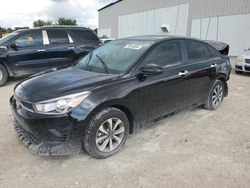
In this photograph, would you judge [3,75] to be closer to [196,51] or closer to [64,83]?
[64,83]

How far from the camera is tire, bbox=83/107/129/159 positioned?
8.75ft

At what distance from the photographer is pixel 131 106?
117 inches

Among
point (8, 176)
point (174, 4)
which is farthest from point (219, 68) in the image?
point (174, 4)

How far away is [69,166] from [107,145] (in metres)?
0.54

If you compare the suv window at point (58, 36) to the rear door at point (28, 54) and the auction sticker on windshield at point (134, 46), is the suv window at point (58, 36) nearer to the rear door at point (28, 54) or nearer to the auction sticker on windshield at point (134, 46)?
the rear door at point (28, 54)

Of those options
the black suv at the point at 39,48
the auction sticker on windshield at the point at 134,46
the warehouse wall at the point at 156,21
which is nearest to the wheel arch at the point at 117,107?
the auction sticker on windshield at the point at 134,46

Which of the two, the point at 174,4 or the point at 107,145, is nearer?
the point at 107,145

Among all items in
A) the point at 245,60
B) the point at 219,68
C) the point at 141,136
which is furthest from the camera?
the point at 245,60

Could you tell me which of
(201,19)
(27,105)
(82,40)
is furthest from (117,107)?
(201,19)

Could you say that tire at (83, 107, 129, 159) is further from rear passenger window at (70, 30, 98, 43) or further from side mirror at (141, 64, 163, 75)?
rear passenger window at (70, 30, 98, 43)

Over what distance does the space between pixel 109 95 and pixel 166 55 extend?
134 cm

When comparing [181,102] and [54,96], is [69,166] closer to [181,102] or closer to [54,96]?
[54,96]

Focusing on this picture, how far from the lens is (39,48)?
22.6 feet

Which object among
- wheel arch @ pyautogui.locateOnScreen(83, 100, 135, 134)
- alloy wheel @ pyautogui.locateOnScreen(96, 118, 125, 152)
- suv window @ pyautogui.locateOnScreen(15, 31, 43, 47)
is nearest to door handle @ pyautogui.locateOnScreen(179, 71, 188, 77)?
wheel arch @ pyautogui.locateOnScreen(83, 100, 135, 134)
